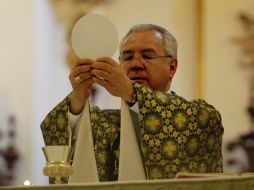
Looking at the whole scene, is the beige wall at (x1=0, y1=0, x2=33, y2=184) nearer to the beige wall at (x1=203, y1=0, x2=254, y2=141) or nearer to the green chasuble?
the beige wall at (x1=203, y1=0, x2=254, y2=141)

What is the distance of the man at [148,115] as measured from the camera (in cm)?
239

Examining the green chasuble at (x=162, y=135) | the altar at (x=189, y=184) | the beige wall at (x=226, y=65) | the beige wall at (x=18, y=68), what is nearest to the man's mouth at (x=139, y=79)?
the green chasuble at (x=162, y=135)

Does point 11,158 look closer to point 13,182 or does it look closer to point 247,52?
point 13,182

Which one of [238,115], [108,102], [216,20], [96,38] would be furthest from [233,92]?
[96,38]

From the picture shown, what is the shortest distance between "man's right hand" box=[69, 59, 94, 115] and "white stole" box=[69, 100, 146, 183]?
0.03 m

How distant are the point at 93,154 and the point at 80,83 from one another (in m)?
0.25

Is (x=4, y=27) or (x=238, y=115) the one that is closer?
(x=238, y=115)

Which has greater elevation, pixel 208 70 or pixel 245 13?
pixel 245 13

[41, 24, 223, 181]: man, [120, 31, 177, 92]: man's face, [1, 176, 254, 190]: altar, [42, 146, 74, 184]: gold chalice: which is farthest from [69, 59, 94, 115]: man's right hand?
[1, 176, 254, 190]: altar

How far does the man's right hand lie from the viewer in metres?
2.34

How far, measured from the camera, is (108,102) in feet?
13.8

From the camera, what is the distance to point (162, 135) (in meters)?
2.47

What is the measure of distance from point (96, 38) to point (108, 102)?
1.85 m

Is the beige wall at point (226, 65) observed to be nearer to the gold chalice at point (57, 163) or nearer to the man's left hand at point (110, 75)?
the man's left hand at point (110, 75)
